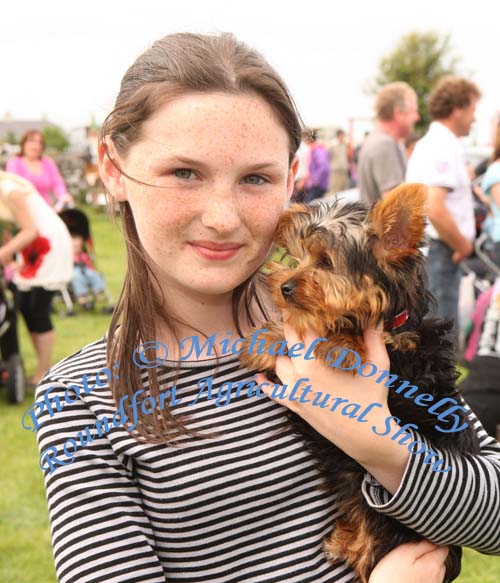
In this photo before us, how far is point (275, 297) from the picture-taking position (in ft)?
5.98

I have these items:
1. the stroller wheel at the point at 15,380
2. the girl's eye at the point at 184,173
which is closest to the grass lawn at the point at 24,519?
the stroller wheel at the point at 15,380

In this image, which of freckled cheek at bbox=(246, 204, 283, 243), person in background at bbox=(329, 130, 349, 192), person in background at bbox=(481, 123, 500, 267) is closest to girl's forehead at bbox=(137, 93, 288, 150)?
freckled cheek at bbox=(246, 204, 283, 243)

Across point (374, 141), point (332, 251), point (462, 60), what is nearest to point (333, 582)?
point (332, 251)

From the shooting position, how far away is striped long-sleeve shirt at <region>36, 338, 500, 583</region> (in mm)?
1273

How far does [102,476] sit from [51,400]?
182mm

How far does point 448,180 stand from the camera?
18.5ft

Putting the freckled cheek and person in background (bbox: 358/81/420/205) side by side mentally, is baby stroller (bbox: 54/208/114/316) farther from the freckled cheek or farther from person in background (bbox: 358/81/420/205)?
the freckled cheek

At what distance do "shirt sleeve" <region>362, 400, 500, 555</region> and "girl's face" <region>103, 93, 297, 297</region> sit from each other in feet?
1.77

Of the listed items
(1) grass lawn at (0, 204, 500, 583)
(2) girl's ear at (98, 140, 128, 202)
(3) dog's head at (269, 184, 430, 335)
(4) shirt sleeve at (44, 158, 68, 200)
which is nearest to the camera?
(2) girl's ear at (98, 140, 128, 202)

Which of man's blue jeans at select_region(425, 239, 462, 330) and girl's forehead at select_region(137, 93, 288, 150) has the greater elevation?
girl's forehead at select_region(137, 93, 288, 150)

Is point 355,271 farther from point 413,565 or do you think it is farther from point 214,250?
point 413,565

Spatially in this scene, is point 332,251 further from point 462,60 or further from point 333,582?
point 462,60

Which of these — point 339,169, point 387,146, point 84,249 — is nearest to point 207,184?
point 387,146

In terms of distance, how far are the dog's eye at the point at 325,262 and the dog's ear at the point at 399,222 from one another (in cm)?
12
